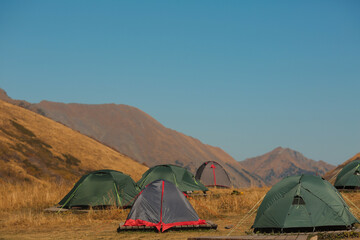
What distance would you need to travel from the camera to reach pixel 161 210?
14.5 m

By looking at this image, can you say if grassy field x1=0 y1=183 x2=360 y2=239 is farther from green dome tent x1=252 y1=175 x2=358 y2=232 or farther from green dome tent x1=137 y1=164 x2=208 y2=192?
green dome tent x1=137 y1=164 x2=208 y2=192

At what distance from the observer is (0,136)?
3994 centimetres

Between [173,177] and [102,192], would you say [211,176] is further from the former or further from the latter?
[102,192]

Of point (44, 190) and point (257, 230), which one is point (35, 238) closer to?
point (257, 230)

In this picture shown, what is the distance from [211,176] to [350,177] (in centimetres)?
1213

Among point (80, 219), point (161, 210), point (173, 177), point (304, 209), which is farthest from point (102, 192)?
point (304, 209)

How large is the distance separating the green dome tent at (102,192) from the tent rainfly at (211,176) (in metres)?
15.1

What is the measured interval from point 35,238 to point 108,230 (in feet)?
8.09

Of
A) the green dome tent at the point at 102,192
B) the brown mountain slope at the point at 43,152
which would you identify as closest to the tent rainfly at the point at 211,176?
the brown mountain slope at the point at 43,152

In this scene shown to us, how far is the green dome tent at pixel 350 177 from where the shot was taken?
25359 millimetres

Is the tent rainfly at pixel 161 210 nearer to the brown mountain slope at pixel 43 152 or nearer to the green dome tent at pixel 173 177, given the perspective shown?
the green dome tent at pixel 173 177

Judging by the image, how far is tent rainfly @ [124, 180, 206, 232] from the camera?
14.3 metres

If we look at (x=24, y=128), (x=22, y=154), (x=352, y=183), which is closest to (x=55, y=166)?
(x=22, y=154)

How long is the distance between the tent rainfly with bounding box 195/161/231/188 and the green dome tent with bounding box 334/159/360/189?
423 inches
